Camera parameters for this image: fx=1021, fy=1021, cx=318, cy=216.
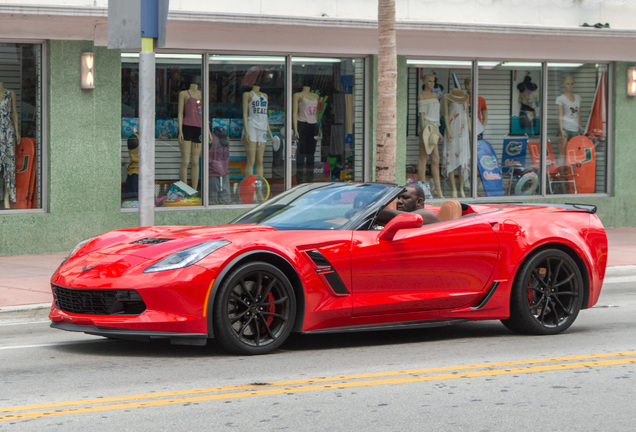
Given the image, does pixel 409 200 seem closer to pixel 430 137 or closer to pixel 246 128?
pixel 246 128

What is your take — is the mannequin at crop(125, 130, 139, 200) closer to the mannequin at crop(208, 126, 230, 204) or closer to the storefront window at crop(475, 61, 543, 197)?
the mannequin at crop(208, 126, 230, 204)

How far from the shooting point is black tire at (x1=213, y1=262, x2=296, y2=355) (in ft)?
23.9

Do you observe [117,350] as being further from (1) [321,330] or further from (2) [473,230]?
(2) [473,230]

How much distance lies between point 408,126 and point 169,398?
13.0 metres

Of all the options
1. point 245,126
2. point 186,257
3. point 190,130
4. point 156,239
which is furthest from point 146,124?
point 245,126

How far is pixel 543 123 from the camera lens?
19984 millimetres

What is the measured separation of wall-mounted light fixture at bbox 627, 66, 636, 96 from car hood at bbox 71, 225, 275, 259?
47.1 ft

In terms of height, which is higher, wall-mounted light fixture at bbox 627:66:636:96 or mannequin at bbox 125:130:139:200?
wall-mounted light fixture at bbox 627:66:636:96

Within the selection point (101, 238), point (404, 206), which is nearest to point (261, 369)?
point (101, 238)

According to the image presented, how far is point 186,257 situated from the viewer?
725 cm

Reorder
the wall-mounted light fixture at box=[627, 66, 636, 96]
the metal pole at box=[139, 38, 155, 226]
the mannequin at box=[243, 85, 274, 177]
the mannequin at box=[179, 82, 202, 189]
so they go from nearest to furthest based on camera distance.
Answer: the metal pole at box=[139, 38, 155, 226], the mannequin at box=[179, 82, 202, 189], the mannequin at box=[243, 85, 274, 177], the wall-mounted light fixture at box=[627, 66, 636, 96]

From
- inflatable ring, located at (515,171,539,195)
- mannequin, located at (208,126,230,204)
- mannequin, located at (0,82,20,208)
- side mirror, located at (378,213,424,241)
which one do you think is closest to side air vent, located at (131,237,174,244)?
side mirror, located at (378,213,424,241)

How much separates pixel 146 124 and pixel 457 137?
9.08 meters

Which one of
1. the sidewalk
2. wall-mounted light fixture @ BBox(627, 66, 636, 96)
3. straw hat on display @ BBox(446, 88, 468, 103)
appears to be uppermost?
wall-mounted light fixture @ BBox(627, 66, 636, 96)
